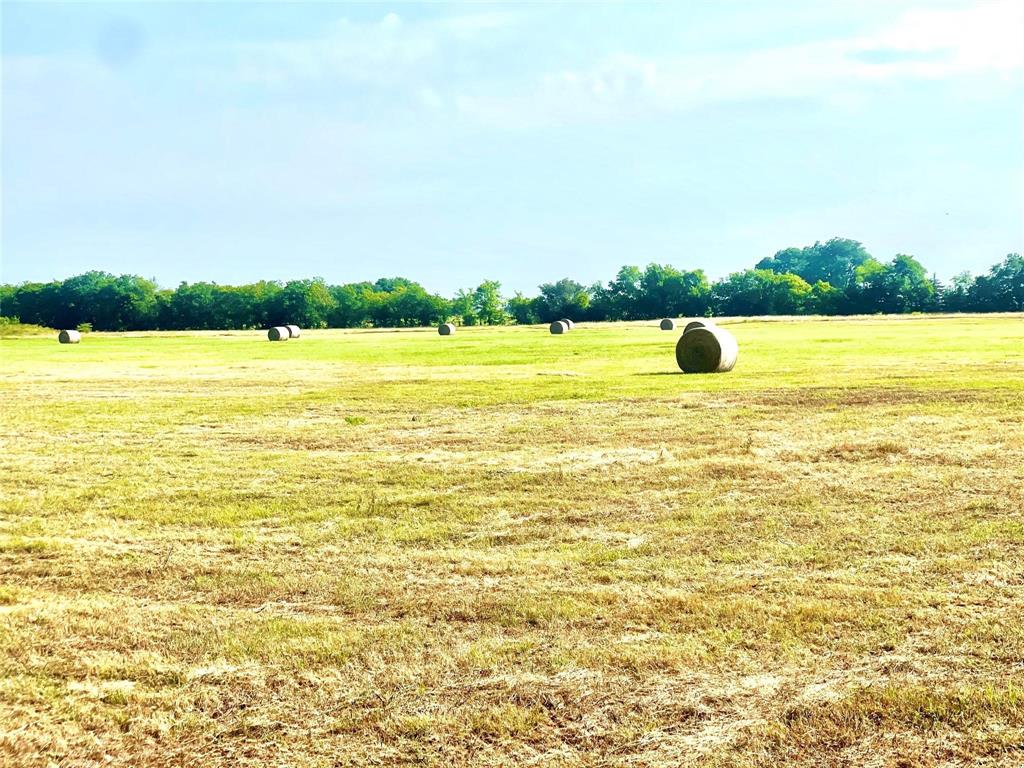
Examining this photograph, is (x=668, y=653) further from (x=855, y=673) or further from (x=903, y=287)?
(x=903, y=287)

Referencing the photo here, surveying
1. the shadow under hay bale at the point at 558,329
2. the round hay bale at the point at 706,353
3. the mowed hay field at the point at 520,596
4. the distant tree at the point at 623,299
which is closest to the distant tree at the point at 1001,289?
the distant tree at the point at 623,299

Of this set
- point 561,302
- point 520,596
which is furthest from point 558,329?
point 520,596

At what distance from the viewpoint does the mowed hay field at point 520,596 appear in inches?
197

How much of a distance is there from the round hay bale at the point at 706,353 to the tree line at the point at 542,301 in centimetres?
9497

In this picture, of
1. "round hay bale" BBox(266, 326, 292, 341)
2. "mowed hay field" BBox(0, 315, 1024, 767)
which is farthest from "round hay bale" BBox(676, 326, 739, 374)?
"round hay bale" BBox(266, 326, 292, 341)

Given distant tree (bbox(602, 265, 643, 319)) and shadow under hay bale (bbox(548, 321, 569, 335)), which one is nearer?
shadow under hay bale (bbox(548, 321, 569, 335))

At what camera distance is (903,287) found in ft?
383

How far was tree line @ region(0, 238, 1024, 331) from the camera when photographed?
384 ft

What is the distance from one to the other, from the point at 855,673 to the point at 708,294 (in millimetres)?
126159

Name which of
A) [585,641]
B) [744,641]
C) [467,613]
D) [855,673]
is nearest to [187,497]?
[467,613]

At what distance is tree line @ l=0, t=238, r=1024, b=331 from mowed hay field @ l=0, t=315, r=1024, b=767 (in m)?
109

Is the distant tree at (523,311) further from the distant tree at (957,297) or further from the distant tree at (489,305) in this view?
the distant tree at (957,297)

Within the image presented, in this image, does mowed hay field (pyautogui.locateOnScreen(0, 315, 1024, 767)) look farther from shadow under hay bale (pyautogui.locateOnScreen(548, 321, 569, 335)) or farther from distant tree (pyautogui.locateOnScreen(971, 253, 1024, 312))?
distant tree (pyautogui.locateOnScreen(971, 253, 1024, 312))

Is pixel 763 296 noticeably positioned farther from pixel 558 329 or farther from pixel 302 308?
pixel 302 308
